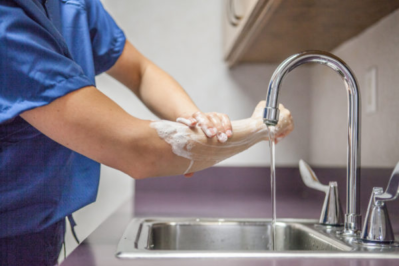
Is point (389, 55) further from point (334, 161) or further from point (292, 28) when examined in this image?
point (334, 161)

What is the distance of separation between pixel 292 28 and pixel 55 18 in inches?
29.7

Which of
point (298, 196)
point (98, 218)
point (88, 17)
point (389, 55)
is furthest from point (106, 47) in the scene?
point (298, 196)

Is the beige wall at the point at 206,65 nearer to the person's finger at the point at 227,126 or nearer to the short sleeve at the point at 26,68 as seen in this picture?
the person's finger at the point at 227,126

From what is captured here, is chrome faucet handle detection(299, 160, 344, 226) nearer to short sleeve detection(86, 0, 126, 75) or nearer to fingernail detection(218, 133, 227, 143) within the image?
fingernail detection(218, 133, 227, 143)

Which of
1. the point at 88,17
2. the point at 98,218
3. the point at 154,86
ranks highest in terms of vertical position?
the point at 88,17

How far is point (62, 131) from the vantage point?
0.57 m

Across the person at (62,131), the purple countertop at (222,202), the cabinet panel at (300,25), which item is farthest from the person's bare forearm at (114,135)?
the cabinet panel at (300,25)

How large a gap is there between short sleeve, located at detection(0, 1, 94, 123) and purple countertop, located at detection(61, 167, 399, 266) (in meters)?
0.21

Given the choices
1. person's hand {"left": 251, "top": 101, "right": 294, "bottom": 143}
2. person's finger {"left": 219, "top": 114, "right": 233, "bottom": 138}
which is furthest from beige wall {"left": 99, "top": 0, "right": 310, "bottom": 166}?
person's finger {"left": 219, "top": 114, "right": 233, "bottom": 138}

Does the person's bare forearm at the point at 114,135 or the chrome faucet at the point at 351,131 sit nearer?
the person's bare forearm at the point at 114,135

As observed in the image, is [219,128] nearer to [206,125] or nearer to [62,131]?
[206,125]

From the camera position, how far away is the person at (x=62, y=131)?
0.54 meters

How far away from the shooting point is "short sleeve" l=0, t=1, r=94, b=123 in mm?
525

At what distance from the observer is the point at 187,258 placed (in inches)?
22.4
